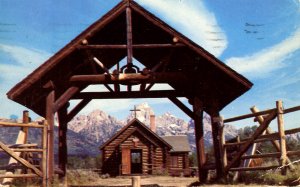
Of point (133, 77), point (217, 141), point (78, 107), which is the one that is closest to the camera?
point (217, 141)

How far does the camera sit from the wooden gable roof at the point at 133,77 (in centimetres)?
995

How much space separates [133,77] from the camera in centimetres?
1049

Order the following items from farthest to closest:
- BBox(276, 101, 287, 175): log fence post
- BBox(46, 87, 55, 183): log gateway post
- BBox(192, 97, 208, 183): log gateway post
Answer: BBox(192, 97, 208, 183): log gateway post
BBox(46, 87, 55, 183): log gateway post
BBox(276, 101, 287, 175): log fence post

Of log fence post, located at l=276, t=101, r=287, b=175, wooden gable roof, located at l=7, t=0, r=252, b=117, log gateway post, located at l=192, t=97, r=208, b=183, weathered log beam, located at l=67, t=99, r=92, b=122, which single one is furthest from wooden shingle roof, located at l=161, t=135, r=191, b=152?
log fence post, located at l=276, t=101, r=287, b=175

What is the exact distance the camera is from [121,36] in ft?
40.8

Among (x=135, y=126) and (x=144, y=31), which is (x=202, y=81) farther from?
(x=135, y=126)

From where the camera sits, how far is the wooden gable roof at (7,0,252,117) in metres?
9.95

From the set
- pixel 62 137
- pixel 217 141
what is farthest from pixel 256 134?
pixel 62 137

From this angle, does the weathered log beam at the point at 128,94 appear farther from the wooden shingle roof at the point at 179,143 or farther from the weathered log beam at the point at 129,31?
the wooden shingle roof at the point at 179,143

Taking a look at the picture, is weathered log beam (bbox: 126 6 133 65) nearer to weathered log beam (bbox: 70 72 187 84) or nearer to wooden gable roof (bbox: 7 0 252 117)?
wooden gable roof (bbox: 7 0 252 117)

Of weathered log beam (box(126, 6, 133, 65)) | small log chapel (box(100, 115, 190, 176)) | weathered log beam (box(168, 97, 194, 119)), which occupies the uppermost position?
weathered log beam (box(126, 6, 133, 65))

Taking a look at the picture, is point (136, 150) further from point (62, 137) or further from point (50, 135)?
point (50, 135)

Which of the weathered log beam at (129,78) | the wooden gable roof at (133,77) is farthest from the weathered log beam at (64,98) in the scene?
the weathered log beam at (129,78)

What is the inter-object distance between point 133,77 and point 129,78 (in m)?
0.14
